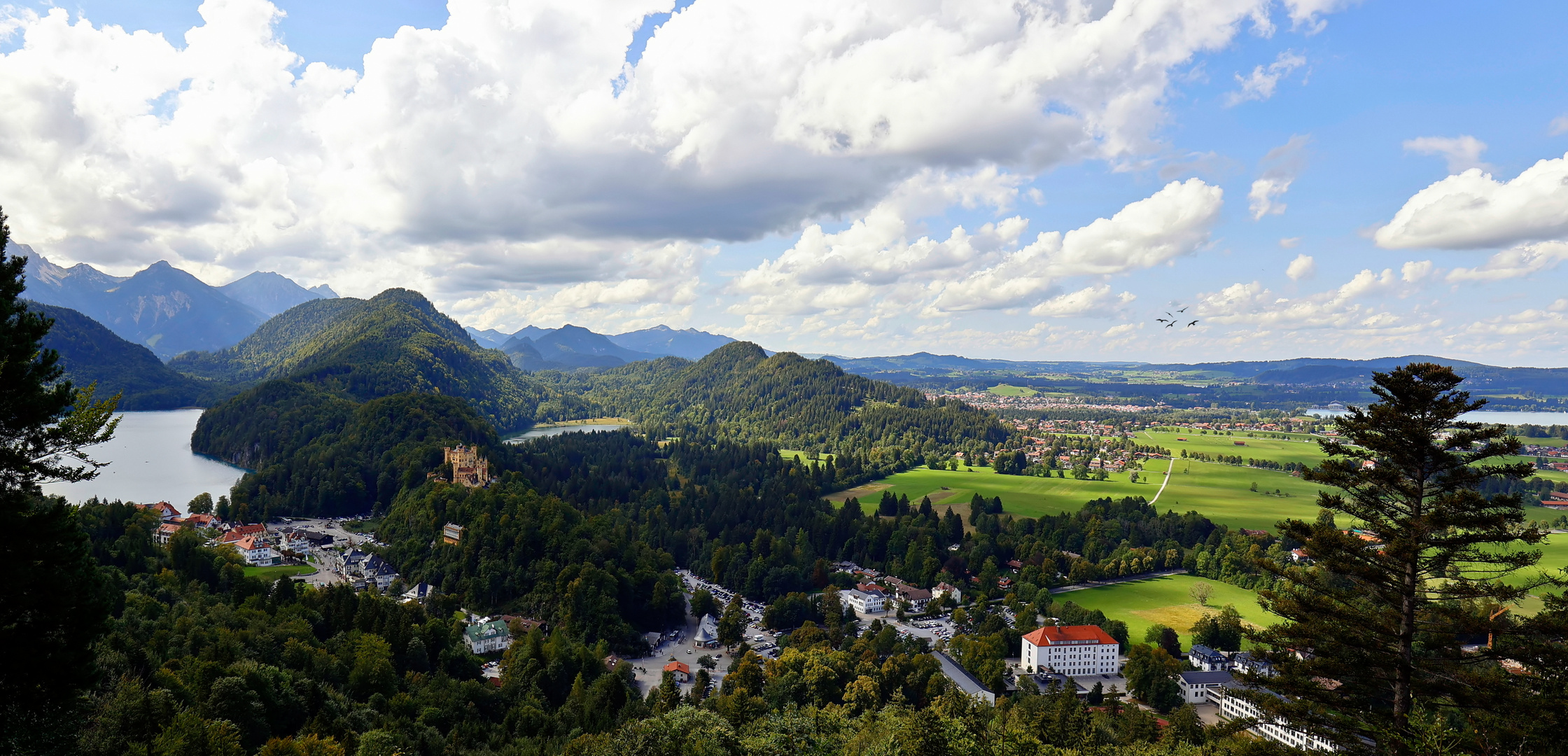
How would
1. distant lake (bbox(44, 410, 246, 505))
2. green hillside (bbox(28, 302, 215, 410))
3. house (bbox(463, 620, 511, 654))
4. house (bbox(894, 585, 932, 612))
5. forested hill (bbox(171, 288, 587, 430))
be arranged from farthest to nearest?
green hillside (bbox(28, 302, 215, 410)) → forested hill (bbox(171, 288, 587, 430)) → distant lake (bbox(44, 410, 246, 505)) → house (bbox(894, 585, 932, 612)) → house (bbox(463, 620, 511, 654))

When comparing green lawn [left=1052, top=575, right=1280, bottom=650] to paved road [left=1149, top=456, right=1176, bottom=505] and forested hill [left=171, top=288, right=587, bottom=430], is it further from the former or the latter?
forested hill [left=171, top=288, right=587, bottom=430]

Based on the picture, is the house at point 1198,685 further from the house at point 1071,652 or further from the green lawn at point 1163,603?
the green lawn at point 1163,603

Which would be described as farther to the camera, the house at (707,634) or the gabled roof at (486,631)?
the house at (707,634)

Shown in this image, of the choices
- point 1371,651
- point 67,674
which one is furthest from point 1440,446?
point 67,674

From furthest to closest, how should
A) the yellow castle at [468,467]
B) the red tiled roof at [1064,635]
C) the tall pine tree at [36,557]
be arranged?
1. the yellow castle at [468,467]
2. the red tiled roof at [1064,635]
3. the tall pine tree at [36,557]

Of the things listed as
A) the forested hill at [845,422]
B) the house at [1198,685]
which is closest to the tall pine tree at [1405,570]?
the house at [1198,685]

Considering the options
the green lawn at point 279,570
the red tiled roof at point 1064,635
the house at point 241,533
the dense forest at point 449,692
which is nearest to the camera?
the dense forest at point 449,692

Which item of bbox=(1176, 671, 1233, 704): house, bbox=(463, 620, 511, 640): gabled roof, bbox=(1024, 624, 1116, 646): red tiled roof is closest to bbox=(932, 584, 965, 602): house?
bbox=(1024, 624, 1116, 646): red tiled roof
